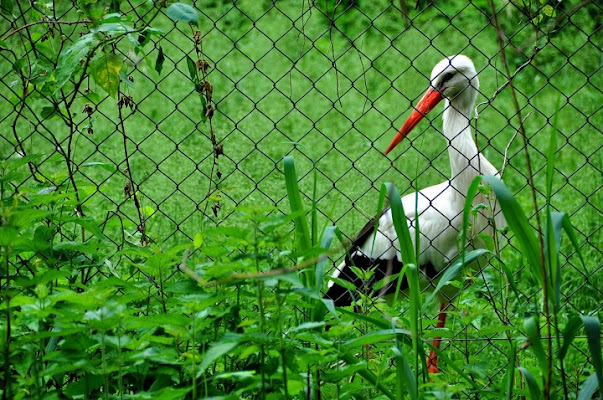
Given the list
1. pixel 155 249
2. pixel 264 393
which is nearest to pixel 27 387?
pixel 155 249

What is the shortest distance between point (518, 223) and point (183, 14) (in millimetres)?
803

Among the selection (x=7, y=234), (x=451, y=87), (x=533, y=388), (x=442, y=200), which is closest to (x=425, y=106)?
(x=451, y=87)

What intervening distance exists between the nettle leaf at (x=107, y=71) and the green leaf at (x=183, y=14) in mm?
217

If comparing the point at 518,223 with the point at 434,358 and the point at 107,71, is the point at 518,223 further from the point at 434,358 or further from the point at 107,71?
the point at 434,358

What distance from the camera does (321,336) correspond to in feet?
5.64

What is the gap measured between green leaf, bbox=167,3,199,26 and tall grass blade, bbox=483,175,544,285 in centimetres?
69

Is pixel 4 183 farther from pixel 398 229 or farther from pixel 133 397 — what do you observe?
pixel 398 229

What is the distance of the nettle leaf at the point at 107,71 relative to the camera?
1937 mm

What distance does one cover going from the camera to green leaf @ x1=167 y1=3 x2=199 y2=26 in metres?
1.77

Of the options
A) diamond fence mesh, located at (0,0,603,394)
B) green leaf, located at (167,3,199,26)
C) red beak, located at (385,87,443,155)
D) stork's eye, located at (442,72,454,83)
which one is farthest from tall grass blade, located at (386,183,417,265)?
diamond fence mesh, located at (0,0,603,394)

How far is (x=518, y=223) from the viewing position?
1718 millimetres

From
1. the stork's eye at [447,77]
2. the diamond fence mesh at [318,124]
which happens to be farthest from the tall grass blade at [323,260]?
the diamond fence mesh at [318,124]

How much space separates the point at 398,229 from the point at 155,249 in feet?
1.74

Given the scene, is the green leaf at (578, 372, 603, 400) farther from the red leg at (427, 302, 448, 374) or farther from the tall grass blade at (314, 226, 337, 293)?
the tall grass blade at (314, 226, 337, 293)
